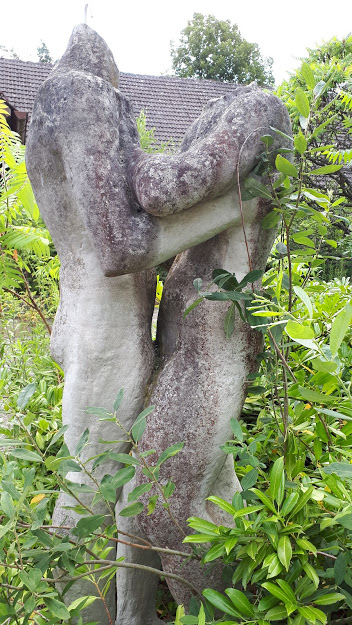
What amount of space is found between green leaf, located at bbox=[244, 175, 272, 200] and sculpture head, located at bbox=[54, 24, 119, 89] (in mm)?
550

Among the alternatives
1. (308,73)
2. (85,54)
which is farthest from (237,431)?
(85,54)

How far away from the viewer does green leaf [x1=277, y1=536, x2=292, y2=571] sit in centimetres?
108

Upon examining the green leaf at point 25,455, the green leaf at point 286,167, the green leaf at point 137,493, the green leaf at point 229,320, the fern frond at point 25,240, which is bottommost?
the green leaf at point 137,493

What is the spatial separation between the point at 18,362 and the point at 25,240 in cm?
164

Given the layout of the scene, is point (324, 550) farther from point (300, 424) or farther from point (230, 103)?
point (230, 103)

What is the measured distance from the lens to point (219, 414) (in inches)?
57.2

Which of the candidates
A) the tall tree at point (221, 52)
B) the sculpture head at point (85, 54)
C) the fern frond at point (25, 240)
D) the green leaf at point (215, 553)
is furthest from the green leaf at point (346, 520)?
the tall tree at point (221, 52)

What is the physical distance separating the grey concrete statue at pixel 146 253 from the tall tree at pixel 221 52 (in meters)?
26.1

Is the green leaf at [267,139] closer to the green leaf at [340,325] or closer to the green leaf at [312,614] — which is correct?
the green leaf at [340,325]

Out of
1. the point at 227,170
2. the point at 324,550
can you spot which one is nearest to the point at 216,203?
the point at 227,170

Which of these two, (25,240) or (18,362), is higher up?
(25,240)

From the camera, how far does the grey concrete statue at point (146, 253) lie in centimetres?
136

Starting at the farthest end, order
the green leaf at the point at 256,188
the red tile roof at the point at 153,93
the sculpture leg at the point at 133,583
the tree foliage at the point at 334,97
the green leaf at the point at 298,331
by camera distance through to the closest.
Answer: the red tile roof at the point at 153,93
the tree foliage at the point at 334,97
the sculpture leg at the point at 133,583
the green leaf at the point at 256,188
the green leaf at the point at 298,331

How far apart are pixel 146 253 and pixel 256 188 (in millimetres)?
322
